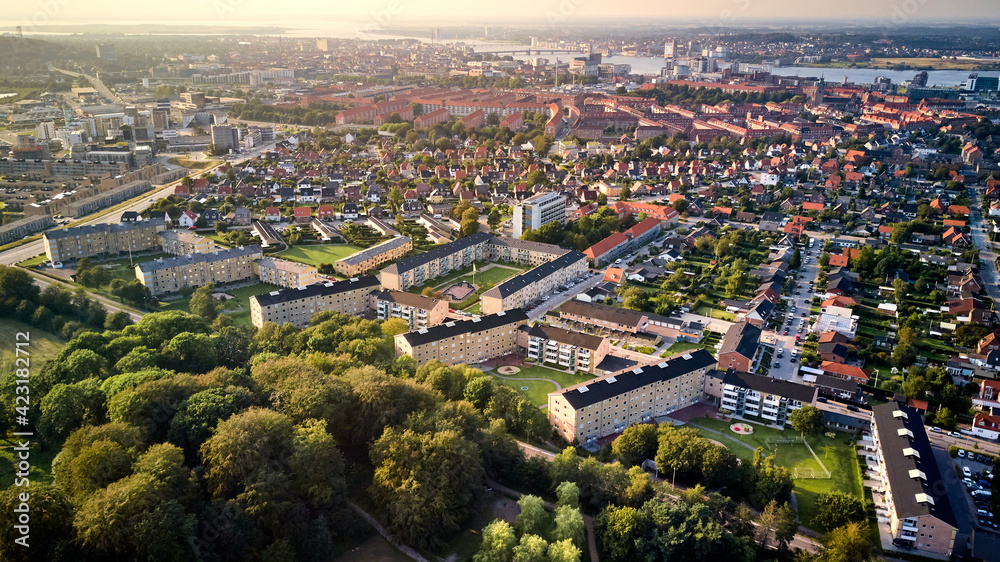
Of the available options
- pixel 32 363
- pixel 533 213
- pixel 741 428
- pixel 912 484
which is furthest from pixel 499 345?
pixel 32 363

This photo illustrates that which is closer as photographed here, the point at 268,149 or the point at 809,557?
the point at 809,557

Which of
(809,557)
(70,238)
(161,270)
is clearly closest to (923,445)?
(809,557)

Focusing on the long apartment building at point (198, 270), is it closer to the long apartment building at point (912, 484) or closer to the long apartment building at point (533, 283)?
the long apartment building at point (533, 283)

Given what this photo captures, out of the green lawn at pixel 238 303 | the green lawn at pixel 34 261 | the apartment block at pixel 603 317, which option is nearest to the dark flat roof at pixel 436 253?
the green lawn at pixel 238 303

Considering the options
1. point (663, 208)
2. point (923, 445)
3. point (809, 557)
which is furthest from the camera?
point (663, 208)

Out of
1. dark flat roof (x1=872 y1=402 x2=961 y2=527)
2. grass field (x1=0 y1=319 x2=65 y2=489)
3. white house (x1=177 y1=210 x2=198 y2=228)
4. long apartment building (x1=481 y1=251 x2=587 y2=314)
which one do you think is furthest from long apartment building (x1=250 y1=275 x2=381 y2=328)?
dark flat roof (x1=872 y1=402 x2=961 y2=527)

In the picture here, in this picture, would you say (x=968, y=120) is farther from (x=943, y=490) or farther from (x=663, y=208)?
(x=943, y=490)
